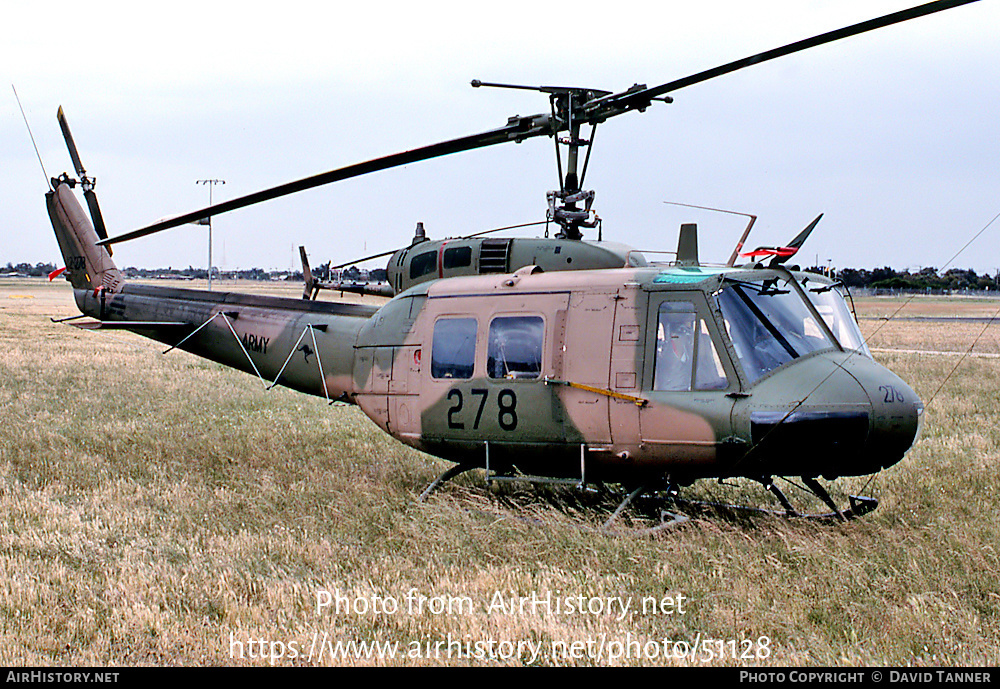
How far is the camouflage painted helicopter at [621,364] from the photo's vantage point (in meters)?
7.48

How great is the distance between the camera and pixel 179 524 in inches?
342

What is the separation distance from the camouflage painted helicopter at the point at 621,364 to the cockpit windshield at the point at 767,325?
0.01 m

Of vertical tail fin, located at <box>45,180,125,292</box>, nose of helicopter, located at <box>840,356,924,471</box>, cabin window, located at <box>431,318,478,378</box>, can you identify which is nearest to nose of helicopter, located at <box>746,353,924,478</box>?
nose of helicopter, located at <box>840,356,924,471</box>

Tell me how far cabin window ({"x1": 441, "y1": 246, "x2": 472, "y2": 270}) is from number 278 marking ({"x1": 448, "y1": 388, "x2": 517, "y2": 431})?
1520mm

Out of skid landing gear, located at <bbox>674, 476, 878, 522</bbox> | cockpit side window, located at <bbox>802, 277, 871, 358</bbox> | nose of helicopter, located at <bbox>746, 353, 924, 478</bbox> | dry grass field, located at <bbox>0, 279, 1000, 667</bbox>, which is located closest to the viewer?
dry grass field, located at <bbox>0, 279, 1000, 667</bbox>

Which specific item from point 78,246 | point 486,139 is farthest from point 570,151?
point 78,246

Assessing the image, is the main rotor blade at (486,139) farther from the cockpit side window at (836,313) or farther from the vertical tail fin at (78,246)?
the vertical tail fin at (78,246)

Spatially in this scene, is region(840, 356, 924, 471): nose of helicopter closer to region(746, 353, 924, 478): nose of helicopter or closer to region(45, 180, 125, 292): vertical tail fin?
region(746, 353, 924, 478): nose of helicopter

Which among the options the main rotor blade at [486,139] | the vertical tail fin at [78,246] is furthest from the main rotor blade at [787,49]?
the vertical tail fin at [78,246]

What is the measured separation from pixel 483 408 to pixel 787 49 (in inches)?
165

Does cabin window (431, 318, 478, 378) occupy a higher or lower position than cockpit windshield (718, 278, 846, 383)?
lower

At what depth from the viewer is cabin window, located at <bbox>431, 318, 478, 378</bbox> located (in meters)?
8.99

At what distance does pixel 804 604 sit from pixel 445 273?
515 centimetres

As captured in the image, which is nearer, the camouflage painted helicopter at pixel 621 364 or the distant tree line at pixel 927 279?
the camouflage painted helicopter at pixel 621 364
